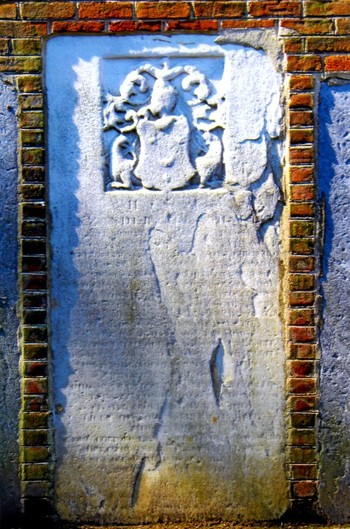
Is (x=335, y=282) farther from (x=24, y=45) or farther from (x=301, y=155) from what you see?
(x=24, y=45)

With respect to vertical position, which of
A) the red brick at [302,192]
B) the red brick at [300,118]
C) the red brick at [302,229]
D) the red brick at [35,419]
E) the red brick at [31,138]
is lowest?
the red brick at [35,419]

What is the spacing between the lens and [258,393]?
3135mm

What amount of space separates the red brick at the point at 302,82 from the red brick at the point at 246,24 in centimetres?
29

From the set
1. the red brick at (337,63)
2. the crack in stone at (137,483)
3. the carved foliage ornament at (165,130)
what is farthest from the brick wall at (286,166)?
the crack in stone at (137,483)

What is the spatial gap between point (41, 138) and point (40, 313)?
0.87m

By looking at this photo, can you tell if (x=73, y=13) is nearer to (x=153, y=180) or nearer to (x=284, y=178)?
(x=153, y=180)

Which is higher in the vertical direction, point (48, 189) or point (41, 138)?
point (41, 138)

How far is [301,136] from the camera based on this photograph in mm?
3105

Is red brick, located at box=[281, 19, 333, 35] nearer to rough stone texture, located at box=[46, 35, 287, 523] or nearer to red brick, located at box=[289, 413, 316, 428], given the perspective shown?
rough stone texture, located at box=[46, 35, 287, 523]

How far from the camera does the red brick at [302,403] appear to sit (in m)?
3.11

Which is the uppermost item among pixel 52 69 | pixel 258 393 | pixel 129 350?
pixel 52 69

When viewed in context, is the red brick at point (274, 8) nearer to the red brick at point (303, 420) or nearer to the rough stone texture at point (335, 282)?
the rough stone texture at point (335, 282)

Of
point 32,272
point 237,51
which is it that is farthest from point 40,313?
point 237,51

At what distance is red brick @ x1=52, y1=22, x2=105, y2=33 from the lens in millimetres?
3113
